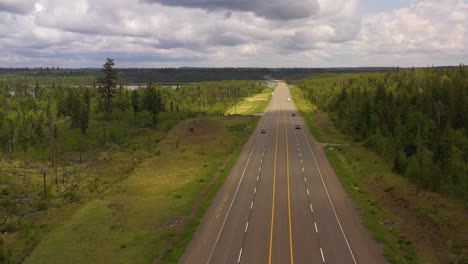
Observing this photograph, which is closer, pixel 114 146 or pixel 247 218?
pixel 247 218

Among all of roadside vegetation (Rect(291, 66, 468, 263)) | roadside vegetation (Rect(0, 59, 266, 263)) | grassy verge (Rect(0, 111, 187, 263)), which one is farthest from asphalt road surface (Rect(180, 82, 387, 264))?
grassy verge (Rect(0, 111, 187, 263))

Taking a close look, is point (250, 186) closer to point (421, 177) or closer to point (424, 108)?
point (421, 177)

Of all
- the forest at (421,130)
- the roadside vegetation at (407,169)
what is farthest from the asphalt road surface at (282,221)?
the forest at (421,130)

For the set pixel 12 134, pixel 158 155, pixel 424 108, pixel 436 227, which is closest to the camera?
pixel 436 227

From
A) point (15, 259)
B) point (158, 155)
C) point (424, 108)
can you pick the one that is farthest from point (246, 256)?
point (424, 108)

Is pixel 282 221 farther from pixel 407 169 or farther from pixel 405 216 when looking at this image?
pixel 407 169

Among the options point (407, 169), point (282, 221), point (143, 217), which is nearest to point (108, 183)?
point (143, 217)

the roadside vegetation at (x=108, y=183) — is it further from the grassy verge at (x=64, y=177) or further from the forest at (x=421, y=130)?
the forest at (x=421, y=130)
